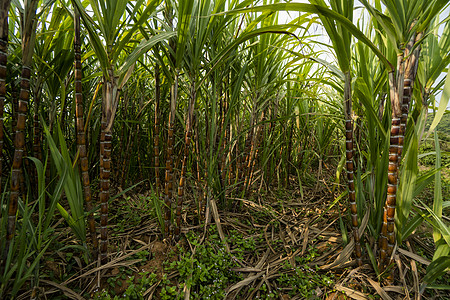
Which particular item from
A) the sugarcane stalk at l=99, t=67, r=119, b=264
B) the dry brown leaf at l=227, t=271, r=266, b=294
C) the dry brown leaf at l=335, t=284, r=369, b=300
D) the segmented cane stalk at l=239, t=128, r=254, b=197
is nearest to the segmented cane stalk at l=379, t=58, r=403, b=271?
the dry brown leaf at l=335, t=284, r=369, b=300

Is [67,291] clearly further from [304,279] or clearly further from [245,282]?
[304,279]

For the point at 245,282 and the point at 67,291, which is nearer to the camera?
the point at 67,291

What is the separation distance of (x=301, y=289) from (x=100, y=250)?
2.38ft

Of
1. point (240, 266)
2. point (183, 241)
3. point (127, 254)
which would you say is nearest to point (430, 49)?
point (240, 266)

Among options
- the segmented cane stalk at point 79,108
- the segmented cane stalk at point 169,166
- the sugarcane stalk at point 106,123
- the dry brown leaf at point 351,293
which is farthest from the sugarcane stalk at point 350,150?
the segmented cane stalk at point 79,108

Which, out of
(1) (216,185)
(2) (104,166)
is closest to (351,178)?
(1) (216,185)

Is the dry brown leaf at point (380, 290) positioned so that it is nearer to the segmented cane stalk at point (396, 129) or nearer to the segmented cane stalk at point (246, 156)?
the segmented cane stalk at point (396, 129)

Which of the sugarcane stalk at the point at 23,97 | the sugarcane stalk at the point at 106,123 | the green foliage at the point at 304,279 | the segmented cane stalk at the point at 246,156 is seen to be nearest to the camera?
the sugarcane stalk at the point at 23,97

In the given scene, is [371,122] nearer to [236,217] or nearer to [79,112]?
[236,217]

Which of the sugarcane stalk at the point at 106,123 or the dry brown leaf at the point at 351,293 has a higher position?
the sugarcane stalk at the point at 106,123

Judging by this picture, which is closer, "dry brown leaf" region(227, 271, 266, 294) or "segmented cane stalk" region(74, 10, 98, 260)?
"segmented cane stalk" region(74, 10, 98, 260)

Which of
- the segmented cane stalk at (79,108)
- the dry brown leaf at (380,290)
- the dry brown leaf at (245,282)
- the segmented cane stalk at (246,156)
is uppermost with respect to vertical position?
the segmented cane stalk at (79,108)

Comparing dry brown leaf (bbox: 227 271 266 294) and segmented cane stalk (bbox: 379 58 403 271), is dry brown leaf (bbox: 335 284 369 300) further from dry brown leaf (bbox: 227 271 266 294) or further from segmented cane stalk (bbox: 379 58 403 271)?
dry brown leaf (bbox: 227 271 266 294)

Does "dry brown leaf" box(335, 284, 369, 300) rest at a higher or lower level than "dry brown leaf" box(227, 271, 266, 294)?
higher
